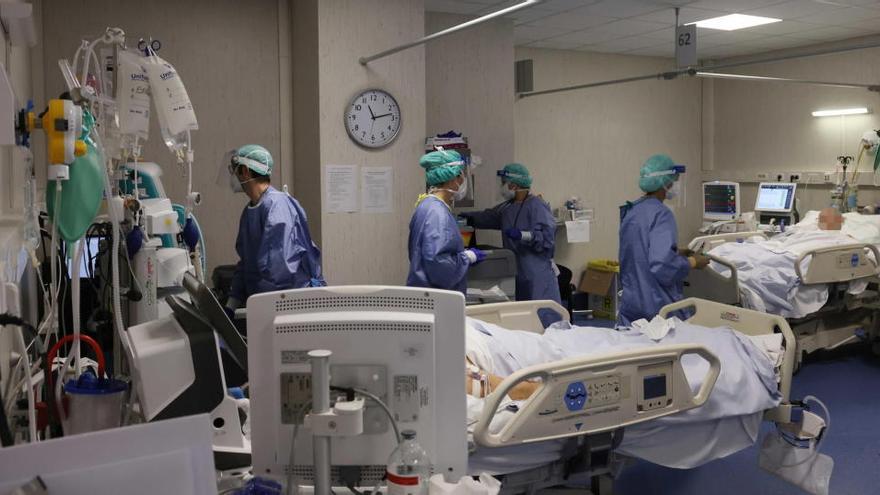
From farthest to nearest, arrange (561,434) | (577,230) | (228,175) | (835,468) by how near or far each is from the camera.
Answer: (577,230)
(228,175)
(835,468)
(561,434)

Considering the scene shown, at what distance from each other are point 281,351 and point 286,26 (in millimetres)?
4198

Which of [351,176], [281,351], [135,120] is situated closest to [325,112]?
[351,176]

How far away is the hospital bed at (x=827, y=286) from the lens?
16.6 ft

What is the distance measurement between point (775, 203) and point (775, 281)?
3.20 meters

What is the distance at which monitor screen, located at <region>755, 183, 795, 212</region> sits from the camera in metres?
7.81

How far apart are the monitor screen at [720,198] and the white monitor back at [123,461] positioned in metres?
7.74

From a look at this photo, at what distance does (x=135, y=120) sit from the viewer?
262 cm

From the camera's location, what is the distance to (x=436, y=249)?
13.1 feet

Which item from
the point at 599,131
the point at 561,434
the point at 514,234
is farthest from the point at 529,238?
the point at 599,131

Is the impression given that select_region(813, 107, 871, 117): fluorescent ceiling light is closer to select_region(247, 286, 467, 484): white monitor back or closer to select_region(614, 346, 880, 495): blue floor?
select_region(614, 346, 880, 495): blue floor

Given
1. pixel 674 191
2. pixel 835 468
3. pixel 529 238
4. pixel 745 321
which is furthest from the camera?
pixel 529 238

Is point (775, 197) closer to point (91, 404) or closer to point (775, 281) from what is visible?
point (775, 281)

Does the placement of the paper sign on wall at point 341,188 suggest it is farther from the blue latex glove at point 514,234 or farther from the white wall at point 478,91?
the white wall at point 478,91

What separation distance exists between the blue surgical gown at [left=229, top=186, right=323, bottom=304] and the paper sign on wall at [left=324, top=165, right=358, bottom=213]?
0.85 metres
